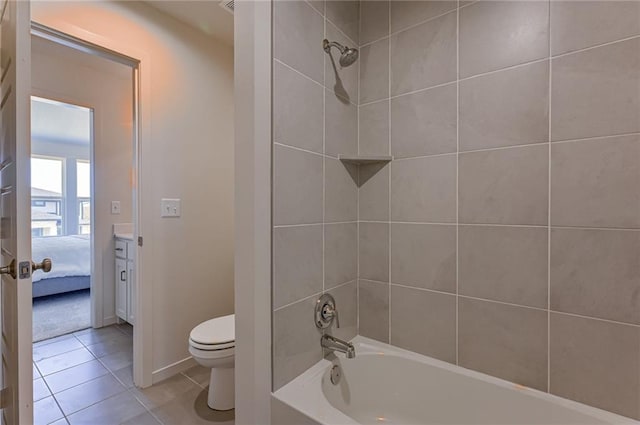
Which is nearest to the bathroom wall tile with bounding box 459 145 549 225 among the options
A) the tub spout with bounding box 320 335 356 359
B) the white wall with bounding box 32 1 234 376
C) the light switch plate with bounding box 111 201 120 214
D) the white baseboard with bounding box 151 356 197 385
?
the tub spout with bounding box 320 335 356 359

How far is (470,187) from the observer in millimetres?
1296

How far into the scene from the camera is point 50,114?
398 cm

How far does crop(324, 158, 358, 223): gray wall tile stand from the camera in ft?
4.62

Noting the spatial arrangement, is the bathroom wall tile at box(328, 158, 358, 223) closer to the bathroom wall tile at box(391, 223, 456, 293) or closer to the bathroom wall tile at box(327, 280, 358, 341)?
the bathroom wall tile at box(391, 223, 456, 293)

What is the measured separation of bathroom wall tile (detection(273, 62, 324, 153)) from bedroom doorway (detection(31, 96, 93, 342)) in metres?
2.69

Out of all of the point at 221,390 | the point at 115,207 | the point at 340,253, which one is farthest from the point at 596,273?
the point at 115,207

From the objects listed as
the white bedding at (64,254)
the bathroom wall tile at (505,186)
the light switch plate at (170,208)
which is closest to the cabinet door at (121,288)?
the light switch plate at (170,208)

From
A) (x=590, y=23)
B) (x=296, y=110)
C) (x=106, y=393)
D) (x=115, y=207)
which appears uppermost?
(x=590, y=23)

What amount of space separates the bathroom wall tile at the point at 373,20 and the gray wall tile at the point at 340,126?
0.37 meters

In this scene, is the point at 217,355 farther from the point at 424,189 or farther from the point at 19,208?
the point at 424,189

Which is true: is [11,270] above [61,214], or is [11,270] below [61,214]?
below

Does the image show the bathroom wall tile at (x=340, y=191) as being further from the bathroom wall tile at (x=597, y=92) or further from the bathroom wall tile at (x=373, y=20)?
the bathroom wall tile at (x=597, y=92)

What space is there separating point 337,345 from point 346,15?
62.9 inches

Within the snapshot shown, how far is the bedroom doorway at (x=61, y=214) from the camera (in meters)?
3.20
